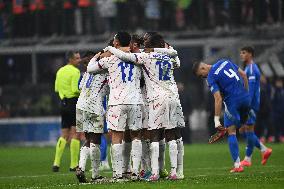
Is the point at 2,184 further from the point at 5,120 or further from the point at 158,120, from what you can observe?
the point at 5,120

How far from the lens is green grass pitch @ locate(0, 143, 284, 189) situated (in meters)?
16.8

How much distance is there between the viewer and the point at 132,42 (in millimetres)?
18781

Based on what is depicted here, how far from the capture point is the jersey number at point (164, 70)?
59.9 feet

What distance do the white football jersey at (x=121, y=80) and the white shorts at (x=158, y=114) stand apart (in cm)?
36

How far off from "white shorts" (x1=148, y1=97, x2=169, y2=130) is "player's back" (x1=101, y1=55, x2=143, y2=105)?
0.36 meters

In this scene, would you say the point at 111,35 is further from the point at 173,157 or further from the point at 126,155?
the point at 173,157

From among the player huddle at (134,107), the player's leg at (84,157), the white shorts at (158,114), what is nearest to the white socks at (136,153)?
the player huddle at (134,107)

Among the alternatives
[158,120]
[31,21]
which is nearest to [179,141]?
[158,120]

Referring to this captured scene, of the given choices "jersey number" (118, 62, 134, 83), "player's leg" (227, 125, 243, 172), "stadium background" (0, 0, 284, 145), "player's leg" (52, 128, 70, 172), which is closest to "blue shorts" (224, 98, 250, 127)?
"player's leg" (227, 125, 243, 172)

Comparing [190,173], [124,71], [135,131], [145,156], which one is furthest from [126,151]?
[190,173]

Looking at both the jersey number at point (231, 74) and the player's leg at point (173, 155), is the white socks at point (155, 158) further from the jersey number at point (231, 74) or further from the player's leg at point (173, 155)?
the jersey number at point (231, 74)

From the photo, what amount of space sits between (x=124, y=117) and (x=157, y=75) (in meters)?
1.02

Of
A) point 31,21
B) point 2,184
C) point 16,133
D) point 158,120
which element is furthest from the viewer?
point 31,21

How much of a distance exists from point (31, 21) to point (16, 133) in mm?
6720
